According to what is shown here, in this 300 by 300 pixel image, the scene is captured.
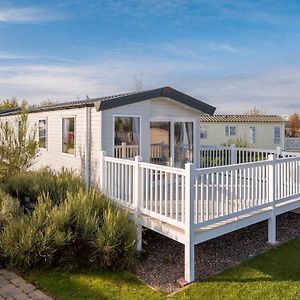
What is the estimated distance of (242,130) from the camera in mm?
30609

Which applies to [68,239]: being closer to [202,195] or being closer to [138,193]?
[138,193]

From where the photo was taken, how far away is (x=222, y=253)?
605cm

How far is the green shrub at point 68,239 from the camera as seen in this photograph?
505 cm

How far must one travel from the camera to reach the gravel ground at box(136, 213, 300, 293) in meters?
→ 5.19

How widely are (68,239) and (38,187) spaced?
2.30 metres

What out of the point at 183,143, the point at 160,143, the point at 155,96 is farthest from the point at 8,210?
the point at 183,143

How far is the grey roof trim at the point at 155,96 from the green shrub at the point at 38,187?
2062mm

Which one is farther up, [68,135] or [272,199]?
[68,135]

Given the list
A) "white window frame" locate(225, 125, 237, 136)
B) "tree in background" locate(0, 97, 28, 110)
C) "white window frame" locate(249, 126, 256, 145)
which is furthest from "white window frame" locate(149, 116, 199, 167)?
"tree in background" locate(0, 97, 28, 110)

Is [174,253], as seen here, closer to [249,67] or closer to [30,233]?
[30,233]

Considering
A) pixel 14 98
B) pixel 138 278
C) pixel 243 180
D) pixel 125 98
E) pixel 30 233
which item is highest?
pixel 14 98

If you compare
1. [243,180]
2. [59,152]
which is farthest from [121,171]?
[59,152]

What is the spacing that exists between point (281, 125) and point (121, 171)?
28207 millimetres

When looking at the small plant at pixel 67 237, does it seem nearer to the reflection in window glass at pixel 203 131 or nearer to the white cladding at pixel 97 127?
the white cladding at pixel 97 127
